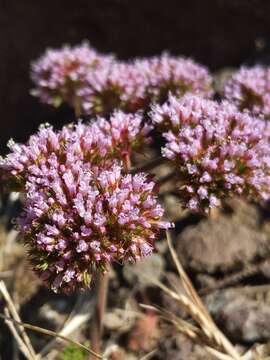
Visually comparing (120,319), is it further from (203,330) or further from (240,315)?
(240,315)

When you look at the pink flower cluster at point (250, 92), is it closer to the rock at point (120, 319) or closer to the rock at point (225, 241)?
the rock at point (225, 241)

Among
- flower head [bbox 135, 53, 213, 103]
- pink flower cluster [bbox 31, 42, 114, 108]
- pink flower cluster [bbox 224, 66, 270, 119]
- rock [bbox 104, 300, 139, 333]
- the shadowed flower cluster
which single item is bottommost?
rock [bbox 104, 300, 139, 333]

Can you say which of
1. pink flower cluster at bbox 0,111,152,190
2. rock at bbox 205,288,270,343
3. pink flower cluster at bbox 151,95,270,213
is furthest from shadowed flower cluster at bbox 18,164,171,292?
rock at bbox 205,288,270,343

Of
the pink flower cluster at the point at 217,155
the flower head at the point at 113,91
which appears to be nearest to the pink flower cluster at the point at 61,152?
the pink flower cluster at the point at 217,155

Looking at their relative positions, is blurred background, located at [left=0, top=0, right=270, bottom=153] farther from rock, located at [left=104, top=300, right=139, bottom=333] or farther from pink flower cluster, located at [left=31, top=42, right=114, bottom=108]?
rock, located at [left=104, top=300, right=139, bottom=333]

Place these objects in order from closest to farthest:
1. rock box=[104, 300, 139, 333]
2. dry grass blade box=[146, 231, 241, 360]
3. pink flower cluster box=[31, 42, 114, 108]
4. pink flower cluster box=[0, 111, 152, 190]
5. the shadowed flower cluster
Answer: the shadowed flower cluster → pink flower cluster box=[0, 111, 152, 190] → dry grass blade box=[146, 231, 241, 360] → rock box=[104, 300, 139, 333] → pink flower cluster box=[31, 42, 114, 108]

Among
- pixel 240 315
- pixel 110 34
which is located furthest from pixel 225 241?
pixel 110 34
